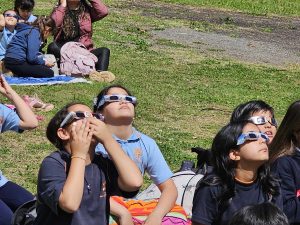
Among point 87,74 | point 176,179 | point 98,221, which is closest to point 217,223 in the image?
point 98,221

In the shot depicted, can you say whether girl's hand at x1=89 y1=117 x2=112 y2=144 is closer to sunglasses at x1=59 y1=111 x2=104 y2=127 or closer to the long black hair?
sunglasses at x1=59 y1=111 x2=104 y2=127

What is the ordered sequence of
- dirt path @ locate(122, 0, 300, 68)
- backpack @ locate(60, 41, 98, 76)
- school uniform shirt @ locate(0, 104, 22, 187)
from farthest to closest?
dirt path @ locate(122, 0, 300, 68)
backpack @ locate(60, 41, 98, 76)
school uniform shirt @ locate(0, 104, 22, 187)

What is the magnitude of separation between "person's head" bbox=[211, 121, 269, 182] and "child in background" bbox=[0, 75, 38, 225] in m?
1.60

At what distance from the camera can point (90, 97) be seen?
10.3 meters

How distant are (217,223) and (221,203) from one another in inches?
4.4

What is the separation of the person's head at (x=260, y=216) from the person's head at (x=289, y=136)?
1552 millimetres

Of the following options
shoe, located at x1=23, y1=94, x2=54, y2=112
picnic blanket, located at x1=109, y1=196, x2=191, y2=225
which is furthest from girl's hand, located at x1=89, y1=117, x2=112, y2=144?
shoe, located at x1=23, y1=94, x2=54, y2=112

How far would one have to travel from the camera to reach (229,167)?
14.3ft

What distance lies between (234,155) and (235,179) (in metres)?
0.14

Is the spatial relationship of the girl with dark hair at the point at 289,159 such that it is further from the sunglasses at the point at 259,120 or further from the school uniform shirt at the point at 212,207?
the school uniform shirt at the point at 212,207

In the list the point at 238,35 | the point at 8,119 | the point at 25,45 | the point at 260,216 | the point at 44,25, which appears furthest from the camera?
the point at 238,35

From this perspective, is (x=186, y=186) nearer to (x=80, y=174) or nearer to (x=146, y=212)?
(x=146, y=212)

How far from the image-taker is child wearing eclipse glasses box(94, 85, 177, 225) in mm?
4770

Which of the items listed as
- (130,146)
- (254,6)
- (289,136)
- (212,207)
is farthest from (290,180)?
(254,6)
